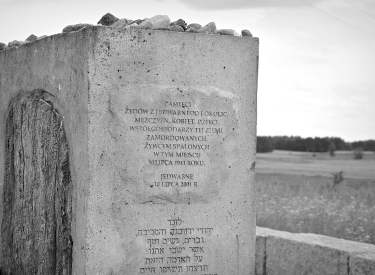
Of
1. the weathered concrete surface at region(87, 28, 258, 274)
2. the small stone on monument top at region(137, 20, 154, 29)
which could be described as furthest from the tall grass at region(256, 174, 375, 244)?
the small stone on monument top at region(137, 20, 154, 29)

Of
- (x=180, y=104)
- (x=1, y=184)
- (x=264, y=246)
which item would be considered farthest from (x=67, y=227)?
(x=264, y=246)

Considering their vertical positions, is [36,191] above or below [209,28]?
below

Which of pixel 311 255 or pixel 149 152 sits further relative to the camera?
pixel 311 255

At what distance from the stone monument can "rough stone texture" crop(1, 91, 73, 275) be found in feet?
0.08

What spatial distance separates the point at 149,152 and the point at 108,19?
1.20 metres

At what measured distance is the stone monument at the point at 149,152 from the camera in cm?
459

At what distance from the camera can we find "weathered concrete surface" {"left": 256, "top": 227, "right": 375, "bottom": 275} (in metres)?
5.86

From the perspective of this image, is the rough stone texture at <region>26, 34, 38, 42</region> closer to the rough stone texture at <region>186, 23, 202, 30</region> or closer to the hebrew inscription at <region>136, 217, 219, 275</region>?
the rough stone texture at <region>186, 23, 202, 30</region>

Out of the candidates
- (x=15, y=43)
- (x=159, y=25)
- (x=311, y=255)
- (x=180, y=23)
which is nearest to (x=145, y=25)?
(x=159, y=25)

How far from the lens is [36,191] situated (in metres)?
5.57

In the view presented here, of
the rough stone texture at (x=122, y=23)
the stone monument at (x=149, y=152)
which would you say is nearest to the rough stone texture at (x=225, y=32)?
the stone monument at (x=149, y=152)

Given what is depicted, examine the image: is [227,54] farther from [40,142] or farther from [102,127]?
[40,142]

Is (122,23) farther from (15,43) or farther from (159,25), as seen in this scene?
(15,43)

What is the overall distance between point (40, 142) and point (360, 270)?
3.15 metres
